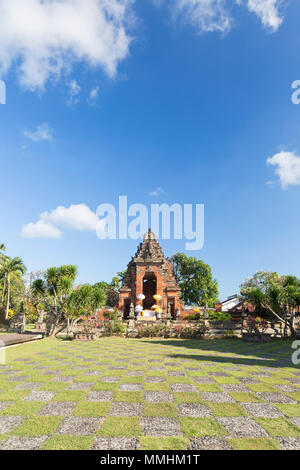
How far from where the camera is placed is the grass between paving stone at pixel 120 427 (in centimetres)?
344

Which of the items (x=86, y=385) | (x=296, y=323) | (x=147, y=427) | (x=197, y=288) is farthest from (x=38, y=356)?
(x=197, y=288)

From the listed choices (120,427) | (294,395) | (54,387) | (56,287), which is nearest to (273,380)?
(294,395)

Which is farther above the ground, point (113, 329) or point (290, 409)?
point (290, 409)

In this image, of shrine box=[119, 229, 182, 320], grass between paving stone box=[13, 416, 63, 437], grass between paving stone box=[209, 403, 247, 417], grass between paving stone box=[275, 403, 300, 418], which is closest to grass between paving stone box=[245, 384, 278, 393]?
grass between paving stone box=[275, 403, 300, 418]

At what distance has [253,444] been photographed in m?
3.22

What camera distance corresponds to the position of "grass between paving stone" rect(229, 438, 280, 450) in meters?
3.15

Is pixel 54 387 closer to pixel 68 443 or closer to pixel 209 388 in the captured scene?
pixel 68 443

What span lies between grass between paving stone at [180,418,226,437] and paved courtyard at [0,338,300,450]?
0.5 inches

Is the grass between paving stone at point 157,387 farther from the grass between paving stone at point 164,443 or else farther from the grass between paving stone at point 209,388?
the grass between paving stone at point 164,443

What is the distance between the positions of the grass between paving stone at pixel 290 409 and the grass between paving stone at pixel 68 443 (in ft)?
10.5

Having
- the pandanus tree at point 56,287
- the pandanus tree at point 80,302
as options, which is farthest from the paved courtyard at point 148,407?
the pandanus tree at point 56,287

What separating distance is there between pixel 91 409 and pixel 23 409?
1118 millimetres

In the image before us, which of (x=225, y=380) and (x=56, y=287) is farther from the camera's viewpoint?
(x=56, y=287)

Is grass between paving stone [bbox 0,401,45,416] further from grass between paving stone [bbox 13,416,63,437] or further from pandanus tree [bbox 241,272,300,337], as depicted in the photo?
pandanus tree [bbox 241,272,300,337]
